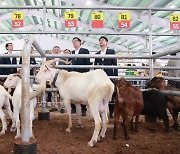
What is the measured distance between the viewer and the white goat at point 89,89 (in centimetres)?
385

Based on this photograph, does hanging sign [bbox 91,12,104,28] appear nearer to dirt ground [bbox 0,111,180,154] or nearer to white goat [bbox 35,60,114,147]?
white goat [bbox 35,60,114,147]

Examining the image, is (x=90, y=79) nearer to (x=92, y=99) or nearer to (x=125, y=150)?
(x=92, y=99)

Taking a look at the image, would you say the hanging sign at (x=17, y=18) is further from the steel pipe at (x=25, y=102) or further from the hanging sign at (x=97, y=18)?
the steel pipe at (x=25, y=102)

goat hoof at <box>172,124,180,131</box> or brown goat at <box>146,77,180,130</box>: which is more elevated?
brown goat at <box>146,77,180,130</box>

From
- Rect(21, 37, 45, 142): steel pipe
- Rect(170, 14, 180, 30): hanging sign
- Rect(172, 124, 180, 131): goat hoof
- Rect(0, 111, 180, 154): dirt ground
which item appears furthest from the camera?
Rect(170, 14, 180, 30): hanging sign

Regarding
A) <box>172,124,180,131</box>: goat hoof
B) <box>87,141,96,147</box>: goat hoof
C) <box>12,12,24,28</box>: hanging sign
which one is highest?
<box>12,12,24,28</box>: hanging sign

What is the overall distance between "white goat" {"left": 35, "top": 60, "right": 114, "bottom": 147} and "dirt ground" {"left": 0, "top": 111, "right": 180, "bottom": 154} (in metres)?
0.19

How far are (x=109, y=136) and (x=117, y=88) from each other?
739 millimetres

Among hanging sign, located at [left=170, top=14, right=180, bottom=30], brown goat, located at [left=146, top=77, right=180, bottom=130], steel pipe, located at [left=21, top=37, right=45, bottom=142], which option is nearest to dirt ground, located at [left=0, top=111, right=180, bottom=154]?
brown goat, located at [left=146, top=77, right=180, bottom=130]

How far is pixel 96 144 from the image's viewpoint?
3734 millimetres

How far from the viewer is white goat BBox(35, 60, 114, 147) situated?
3.85 meters

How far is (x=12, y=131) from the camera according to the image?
14.3 ft

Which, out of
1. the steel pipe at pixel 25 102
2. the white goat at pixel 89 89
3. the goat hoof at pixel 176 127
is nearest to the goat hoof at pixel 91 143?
the white goat at pixel 89 89

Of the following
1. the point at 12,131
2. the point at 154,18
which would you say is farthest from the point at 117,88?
the point at 154,18
